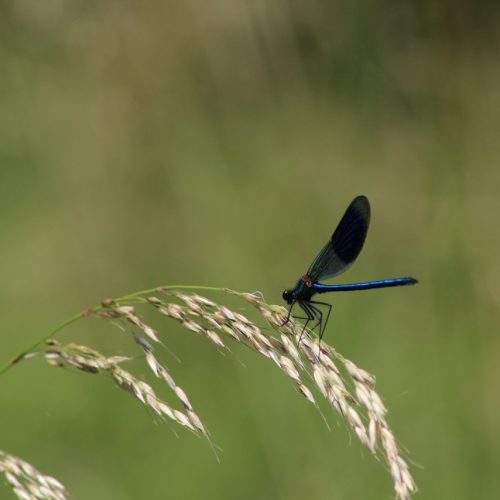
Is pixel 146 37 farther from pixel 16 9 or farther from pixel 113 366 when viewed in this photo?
pixel 113 366

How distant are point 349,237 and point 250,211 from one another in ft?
6.66

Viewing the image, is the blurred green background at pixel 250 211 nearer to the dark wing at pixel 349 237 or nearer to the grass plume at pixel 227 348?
the dark wing at pixel 349 237

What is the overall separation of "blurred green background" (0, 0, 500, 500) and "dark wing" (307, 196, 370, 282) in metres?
0.89

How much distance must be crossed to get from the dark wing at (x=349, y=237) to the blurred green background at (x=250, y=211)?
0.89 m

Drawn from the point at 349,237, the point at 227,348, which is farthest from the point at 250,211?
the point at 227,348

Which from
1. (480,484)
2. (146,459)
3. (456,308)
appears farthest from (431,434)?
(146,459)

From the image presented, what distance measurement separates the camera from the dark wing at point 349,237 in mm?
1781

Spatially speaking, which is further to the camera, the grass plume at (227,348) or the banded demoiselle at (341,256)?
the banded demoiselle at (341,256)

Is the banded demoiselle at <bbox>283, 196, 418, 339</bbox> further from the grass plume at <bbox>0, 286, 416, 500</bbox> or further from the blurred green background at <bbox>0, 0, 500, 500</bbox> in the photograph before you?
the blurred green background at <bbox>0, 0, 500, 500</bbox>

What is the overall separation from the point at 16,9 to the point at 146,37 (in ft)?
2.34

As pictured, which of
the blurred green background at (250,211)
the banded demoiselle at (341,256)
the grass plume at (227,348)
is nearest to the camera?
the grass plume at (227,348)

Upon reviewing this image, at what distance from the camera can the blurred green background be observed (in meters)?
2.76

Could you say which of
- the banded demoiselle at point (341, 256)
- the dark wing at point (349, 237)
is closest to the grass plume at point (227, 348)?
the banded demoiselle at point (341, 256)

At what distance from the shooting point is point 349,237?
181 centimetres
